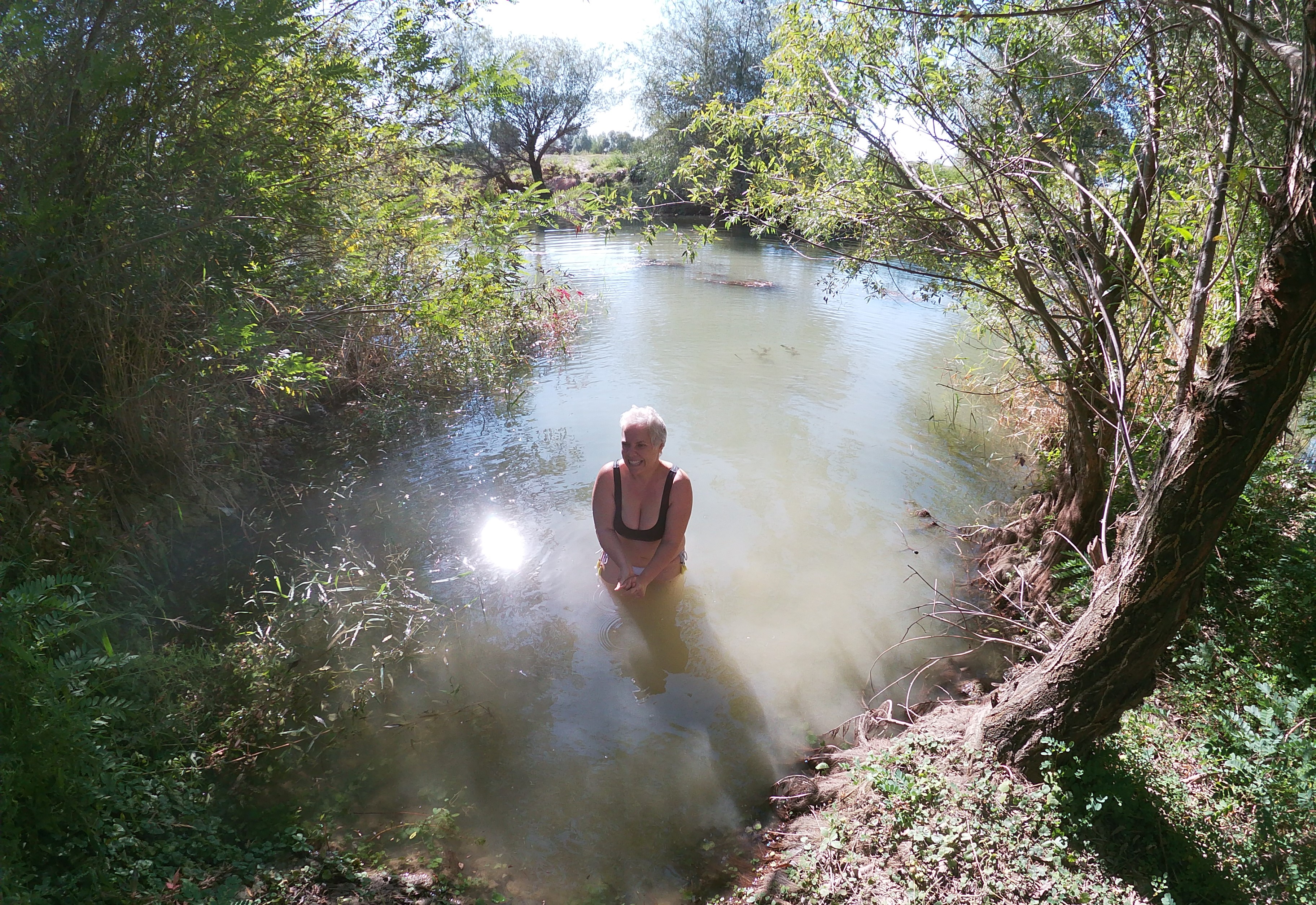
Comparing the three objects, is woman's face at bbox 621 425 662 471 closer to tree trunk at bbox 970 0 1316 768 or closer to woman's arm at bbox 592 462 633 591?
woman's arm at bbox 592 462 633 591

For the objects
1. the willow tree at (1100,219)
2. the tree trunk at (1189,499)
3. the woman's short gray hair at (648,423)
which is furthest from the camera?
the woman's short gray hair at (648,423)

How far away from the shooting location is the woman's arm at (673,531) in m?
4.41

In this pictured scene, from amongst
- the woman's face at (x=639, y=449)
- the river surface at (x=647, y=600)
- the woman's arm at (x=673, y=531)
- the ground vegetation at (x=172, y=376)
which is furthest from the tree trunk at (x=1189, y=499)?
the ground vegetation at (x=172, y=376)

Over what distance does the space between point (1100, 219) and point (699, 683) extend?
394cm

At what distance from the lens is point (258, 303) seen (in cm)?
458

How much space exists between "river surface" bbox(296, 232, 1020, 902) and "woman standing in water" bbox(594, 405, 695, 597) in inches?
14.8

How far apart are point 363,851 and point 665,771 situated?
1497mm

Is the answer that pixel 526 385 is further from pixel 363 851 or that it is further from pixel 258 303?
pixel 363 851

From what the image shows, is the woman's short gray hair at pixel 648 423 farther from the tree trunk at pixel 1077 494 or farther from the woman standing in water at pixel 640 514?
the tree trunk at pixel 1077 494

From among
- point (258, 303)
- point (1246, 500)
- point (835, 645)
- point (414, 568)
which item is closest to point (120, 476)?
point (258, 303)

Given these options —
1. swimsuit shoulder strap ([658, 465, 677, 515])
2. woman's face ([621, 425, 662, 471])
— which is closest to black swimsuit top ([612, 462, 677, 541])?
swimsuit shoulder strap ([658, 465, 677, 515])

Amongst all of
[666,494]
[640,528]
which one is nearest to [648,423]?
[666,494]

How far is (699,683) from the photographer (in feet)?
13.9

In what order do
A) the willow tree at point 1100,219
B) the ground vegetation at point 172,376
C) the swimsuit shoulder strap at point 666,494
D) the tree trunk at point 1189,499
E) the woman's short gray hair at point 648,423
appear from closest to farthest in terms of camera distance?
the tree trunk at point 1189,499 < the willow tree at point 1100,219 < the ground vegetation at point 172,376 < the woman's short gray hair at point 648,423 < the swimsuit shoulder strap at point 666,494
